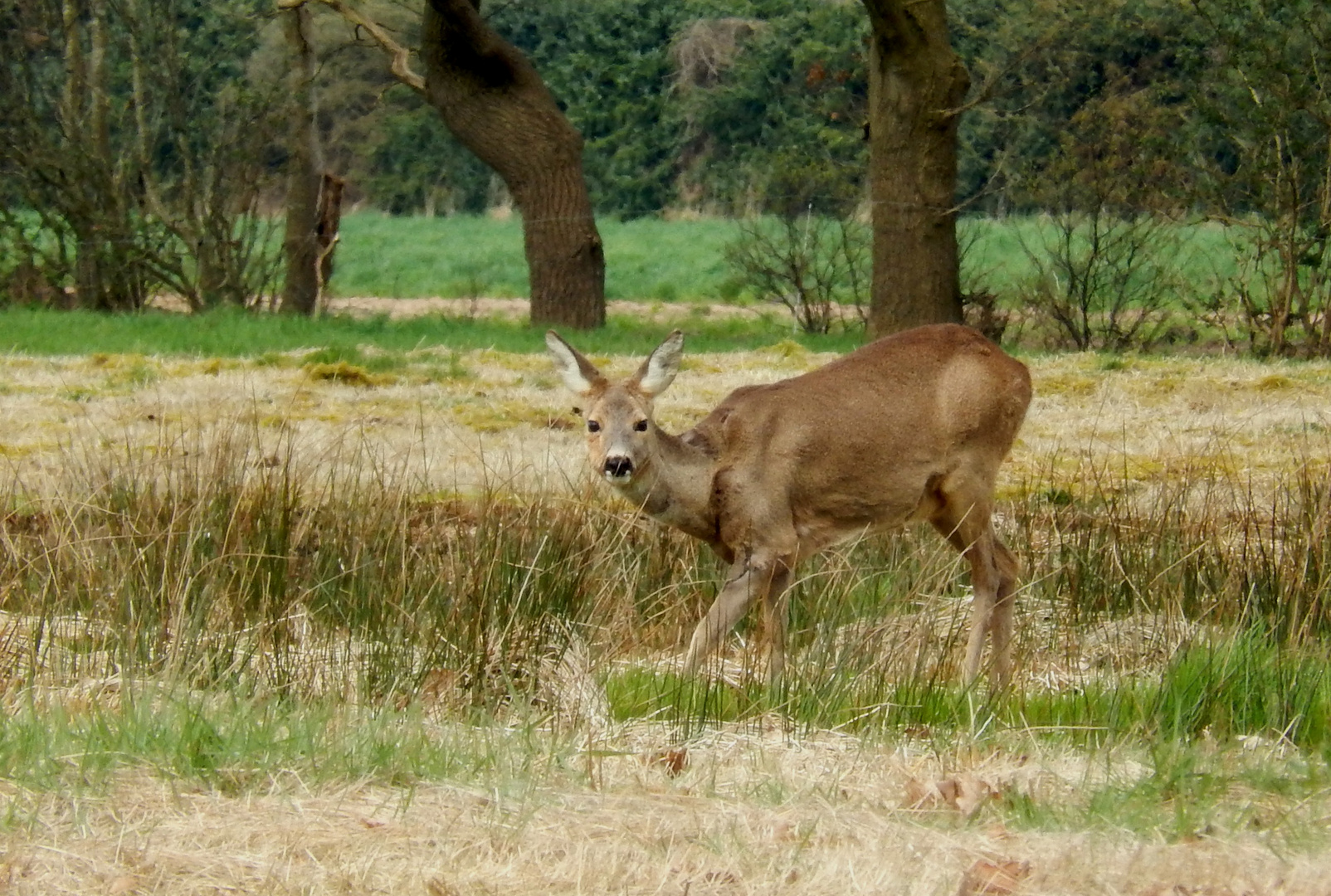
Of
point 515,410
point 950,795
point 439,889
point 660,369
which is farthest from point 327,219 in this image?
point 439,889

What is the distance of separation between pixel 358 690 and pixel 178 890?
204cm

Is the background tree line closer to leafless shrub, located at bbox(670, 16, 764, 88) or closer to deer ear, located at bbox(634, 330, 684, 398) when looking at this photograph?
deer ear, located at bbox(634, 330, 684, 398)

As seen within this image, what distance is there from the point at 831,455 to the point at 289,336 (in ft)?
35.7

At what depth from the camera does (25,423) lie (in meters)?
12.5

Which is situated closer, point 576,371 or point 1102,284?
point 576,371

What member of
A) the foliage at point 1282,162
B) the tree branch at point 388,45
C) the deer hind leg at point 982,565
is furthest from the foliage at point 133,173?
the deer hind leg at point 982,565

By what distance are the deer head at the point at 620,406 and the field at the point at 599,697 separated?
53 centimetres

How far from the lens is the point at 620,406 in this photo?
27.0ft

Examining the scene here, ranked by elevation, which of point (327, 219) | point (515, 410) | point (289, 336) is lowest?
point (515, 410)

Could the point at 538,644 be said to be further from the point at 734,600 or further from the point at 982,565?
the point at 982,565

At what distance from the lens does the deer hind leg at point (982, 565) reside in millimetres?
8398

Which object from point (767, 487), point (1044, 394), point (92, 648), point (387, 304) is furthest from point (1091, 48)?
point (92, 648)

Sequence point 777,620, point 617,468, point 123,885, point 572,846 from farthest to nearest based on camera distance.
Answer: point 617,468 < point 777,620 < point 572,846 < point 123,885

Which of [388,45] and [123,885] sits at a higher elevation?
[388,45]
